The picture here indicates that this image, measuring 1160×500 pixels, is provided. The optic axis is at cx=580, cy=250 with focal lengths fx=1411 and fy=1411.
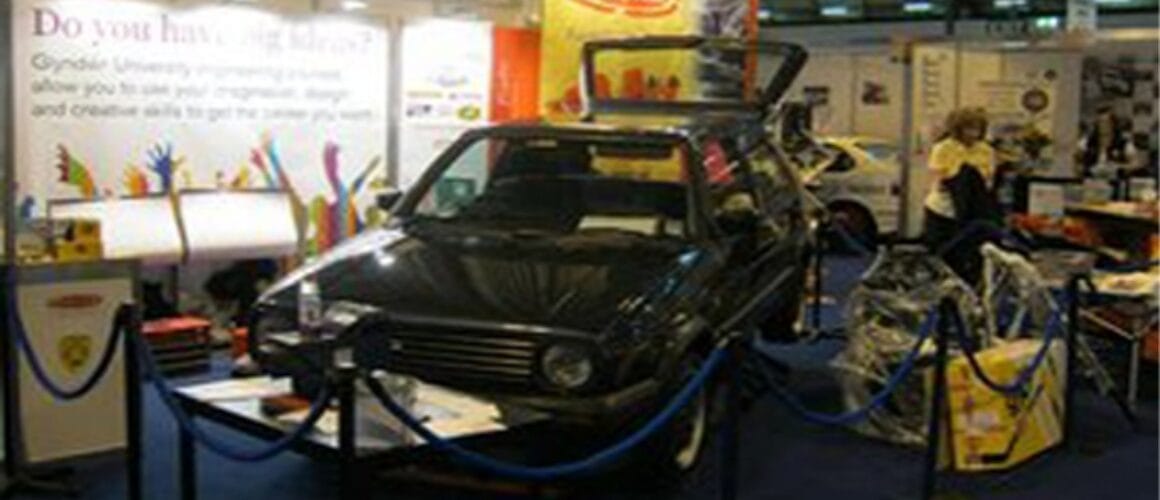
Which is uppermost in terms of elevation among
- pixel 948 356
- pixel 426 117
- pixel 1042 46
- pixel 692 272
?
pixel 1042 46

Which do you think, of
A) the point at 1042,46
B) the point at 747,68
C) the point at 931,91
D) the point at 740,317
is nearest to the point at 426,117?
the point at 747,68

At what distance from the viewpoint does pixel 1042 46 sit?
12898mm

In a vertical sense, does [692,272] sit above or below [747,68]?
below

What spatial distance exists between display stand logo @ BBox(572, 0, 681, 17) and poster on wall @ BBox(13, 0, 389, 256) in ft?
4.44

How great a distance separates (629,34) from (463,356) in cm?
447

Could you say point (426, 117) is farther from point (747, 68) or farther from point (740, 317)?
point (740, 317)

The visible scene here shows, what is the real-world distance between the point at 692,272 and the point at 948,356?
46.4 inches

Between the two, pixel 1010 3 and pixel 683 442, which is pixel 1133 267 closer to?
pixel 683 442

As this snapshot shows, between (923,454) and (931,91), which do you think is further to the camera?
(931,91)

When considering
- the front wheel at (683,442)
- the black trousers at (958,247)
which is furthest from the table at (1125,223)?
the front wheel at (683,442)

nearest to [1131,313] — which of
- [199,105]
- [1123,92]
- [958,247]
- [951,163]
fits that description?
[958,247]

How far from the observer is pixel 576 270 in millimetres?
5238

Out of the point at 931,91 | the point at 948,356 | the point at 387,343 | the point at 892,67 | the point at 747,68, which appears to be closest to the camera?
the point at 387,343

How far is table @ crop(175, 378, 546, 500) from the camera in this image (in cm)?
367
